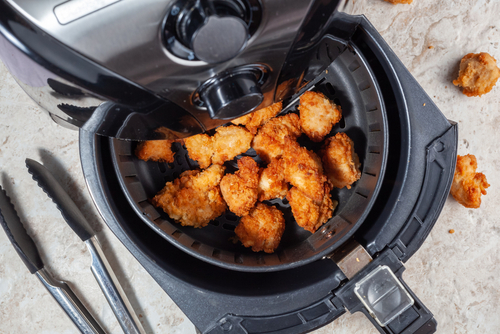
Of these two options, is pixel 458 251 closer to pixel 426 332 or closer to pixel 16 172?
pixel 426 332

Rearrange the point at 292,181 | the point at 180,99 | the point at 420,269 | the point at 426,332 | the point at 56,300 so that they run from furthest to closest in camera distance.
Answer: the point at 420,269
the point at 56,300
the point at 292,181
the point at 426,332
the point at 180,99

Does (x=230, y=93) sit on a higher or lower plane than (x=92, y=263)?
higher

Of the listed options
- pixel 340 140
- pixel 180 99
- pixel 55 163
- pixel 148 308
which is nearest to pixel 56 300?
pixel 148 308

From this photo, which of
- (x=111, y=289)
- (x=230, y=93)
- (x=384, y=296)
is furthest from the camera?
(x=111, y=289)

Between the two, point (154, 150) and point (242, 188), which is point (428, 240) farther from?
point (154, 150)

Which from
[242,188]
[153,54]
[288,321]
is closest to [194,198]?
[242,188]

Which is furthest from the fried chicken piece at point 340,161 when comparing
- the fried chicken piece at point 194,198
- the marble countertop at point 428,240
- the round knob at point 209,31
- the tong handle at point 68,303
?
the tong handle at point 68,303

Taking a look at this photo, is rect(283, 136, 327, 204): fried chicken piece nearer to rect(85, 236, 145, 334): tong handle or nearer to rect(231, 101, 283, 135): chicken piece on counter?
rect(231, 101, 283, 135): chicken piece on counter

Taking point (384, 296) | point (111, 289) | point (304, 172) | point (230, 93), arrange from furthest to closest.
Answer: point (111, 289), point (304, 172), point (384, 296), point (230, 93)
